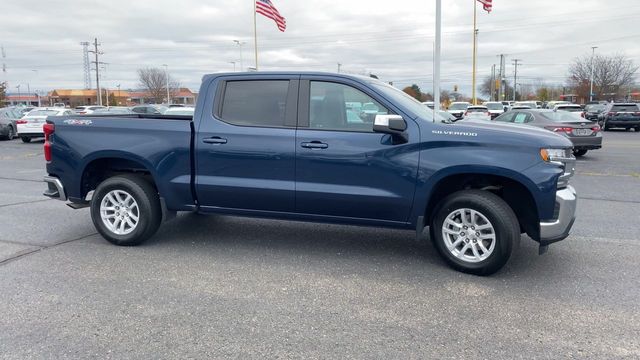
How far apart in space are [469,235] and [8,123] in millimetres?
24901

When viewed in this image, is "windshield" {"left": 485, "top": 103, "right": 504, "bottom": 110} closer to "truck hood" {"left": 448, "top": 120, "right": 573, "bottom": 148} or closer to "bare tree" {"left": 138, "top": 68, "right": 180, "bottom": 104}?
"truck hood" {"left": 448, "top": 120, "right": 573, "bottom": 148}

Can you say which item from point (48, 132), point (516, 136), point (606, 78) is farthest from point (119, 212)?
point (606, 78)

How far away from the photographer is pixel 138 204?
557 centimetres

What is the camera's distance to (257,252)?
546cm

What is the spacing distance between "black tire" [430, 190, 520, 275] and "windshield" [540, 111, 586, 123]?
435 inches

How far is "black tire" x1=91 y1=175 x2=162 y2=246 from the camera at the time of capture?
555 cm

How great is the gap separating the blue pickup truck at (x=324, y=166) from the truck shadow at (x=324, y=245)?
33cm

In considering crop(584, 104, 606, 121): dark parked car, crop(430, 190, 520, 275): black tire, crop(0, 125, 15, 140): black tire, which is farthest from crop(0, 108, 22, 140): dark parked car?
crop(584, 104, 606, 121): dark parked car

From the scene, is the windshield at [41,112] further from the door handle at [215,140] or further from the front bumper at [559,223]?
the front bumper at [559,223]

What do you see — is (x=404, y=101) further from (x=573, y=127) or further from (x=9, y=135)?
(x=9, y=135)

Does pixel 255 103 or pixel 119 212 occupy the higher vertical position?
pixel 255 103

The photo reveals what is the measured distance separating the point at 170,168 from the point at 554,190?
3802 millimetres

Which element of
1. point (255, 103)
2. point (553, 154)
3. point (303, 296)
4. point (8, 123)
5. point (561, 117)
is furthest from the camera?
point (8, 123)

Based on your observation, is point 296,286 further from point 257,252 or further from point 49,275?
point 49,275
